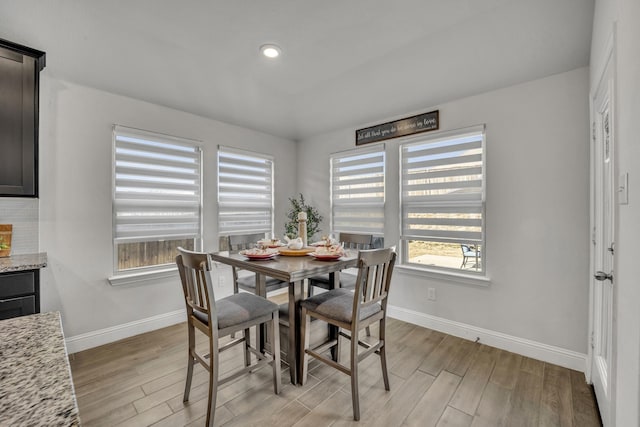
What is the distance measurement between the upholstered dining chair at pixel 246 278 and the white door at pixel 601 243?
2.51 meters

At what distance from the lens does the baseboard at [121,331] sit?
8.80 feet

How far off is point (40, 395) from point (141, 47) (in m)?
2.84

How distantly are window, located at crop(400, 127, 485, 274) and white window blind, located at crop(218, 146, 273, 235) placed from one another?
6.41 feet

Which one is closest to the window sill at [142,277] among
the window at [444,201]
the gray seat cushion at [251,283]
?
the gray seat cushion at [251,283]

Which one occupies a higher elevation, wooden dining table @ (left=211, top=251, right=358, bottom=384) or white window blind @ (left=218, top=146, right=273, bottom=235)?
white window blind @ (left=218, top=146, right=273, bottom=235)

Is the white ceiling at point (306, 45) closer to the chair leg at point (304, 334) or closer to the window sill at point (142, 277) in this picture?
the window sill at point (142, 277)

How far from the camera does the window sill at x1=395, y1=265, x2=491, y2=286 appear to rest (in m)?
2.86

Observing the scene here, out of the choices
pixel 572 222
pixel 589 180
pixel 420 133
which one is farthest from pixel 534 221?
pixel 420 133

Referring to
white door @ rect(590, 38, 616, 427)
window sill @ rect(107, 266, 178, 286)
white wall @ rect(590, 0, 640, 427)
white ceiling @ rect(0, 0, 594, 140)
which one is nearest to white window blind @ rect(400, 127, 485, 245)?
Result: white ceiling @ rect(0, 0, 594, 140)

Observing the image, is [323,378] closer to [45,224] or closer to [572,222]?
[572,222]

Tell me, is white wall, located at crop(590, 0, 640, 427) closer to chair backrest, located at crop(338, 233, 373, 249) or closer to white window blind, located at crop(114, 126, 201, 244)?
chair backrest, located at crop(338, 233, 373, 249)

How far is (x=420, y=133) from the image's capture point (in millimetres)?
3279

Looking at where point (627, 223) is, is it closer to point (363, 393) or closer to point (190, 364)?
point (363, 393)

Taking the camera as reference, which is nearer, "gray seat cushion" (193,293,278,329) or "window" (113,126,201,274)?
"gray seat cushion" (193,293,278,329)
